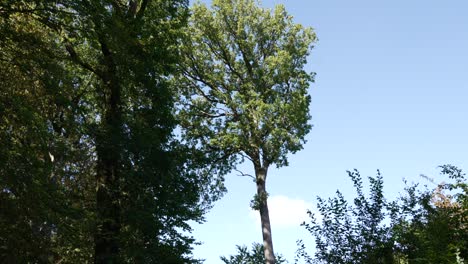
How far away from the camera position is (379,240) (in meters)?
9.28

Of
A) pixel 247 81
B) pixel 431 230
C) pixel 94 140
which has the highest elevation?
pixel 247 81

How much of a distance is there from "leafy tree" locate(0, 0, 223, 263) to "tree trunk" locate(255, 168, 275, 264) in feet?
13.1

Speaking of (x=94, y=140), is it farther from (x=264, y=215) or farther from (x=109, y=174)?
(x=264, y=215)

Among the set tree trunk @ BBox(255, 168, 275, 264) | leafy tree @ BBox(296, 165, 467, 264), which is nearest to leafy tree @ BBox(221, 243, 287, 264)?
tree trunk @ BBox(255, 168, 275, 264)

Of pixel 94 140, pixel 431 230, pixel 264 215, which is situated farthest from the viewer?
pixel 264 215

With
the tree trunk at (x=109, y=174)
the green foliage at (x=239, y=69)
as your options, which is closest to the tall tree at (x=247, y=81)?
the green foliage at (x=239, y=69)

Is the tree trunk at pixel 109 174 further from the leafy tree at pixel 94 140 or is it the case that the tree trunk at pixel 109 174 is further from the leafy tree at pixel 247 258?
the leafy tree at pixel 247 258

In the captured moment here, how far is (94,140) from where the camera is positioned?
636 inches

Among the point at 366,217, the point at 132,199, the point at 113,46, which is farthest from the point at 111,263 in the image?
the point at 366,217

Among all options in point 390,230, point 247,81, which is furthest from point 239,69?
point 390,230

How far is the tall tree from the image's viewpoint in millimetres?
23422

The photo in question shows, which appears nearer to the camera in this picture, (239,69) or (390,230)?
(390,230)

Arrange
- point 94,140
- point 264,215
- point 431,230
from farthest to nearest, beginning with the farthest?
point 264,215 → point 94,140 → point 431,230

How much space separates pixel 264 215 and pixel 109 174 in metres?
9.41
